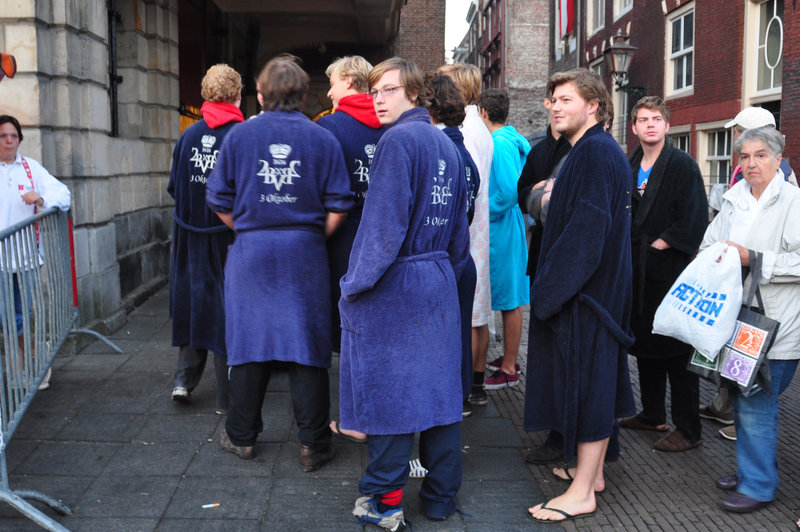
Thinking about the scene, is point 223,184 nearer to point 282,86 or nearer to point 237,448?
point 282,86

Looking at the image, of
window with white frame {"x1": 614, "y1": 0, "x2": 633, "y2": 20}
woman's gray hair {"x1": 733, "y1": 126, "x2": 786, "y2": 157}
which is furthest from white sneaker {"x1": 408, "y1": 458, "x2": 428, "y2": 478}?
window with white frame {"x1": 614, "y1": 0, "x2": 633, "y2": 20}

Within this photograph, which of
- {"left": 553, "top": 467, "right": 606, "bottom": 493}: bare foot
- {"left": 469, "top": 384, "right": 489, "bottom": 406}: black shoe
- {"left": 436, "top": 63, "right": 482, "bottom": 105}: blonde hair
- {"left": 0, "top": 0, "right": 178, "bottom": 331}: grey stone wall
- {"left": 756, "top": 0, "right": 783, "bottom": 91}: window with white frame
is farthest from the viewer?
{"left": 756, "top": 0, "right": 783, "bottom": 91}: window with white frame

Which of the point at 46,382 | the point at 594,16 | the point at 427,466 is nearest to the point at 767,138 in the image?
the point at 427,466

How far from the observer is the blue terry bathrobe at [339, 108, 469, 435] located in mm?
3131

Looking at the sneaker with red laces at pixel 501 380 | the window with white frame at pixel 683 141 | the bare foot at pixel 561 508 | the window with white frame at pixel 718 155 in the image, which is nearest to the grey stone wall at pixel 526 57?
the window with white frame at pixel 683 141

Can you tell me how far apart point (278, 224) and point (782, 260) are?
235 centimetres

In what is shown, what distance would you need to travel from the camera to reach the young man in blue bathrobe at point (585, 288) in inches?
135

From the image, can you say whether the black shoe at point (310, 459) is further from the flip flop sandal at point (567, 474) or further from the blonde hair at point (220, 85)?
the blonde hair at point (220, 85)

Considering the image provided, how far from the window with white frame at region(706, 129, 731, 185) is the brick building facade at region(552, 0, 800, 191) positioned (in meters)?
0.02

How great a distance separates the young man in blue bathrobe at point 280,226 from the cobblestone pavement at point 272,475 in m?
0.51

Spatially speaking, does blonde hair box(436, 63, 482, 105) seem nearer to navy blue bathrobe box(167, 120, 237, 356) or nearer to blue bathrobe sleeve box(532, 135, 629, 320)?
navy blue bathrobe box(167, 120, 237, 356)

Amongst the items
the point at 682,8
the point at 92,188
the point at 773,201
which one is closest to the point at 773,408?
the point at 773,201

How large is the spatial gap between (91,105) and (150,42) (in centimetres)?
282

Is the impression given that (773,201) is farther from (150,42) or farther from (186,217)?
(150,42)
